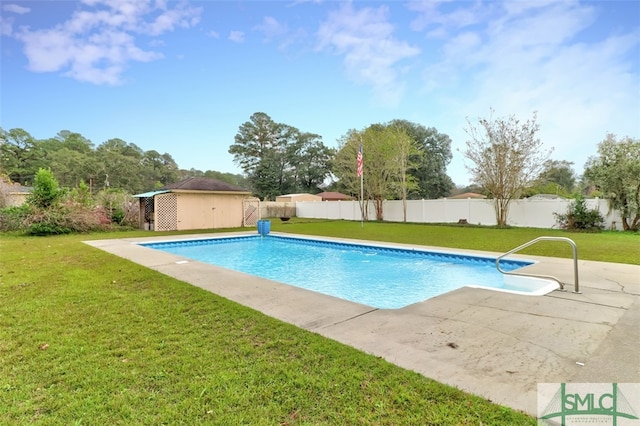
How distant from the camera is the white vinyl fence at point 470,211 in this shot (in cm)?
1463

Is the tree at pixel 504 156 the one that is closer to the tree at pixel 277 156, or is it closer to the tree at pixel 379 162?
the tree at pixel 379 162

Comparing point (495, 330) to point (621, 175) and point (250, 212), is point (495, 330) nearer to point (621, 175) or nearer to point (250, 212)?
point (621, 175)

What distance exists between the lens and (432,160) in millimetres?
30922

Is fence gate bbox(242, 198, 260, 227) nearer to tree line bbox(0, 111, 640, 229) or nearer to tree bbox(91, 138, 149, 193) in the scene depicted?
tree line bbox(0, 111, 640, 229)

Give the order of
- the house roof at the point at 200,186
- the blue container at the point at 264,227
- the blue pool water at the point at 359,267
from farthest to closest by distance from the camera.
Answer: the house roof at the point at 200,186 → the blue container at the point at 264,227 → the blue pool water at the point at 359,267

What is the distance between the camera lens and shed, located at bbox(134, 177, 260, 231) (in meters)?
15.9

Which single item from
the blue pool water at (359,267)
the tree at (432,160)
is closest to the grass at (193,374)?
the blue pool water at (359,267)

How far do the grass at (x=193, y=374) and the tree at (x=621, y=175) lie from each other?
50.0ft

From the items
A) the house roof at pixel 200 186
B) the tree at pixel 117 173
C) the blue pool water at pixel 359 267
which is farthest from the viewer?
the tree at pixel 117 173

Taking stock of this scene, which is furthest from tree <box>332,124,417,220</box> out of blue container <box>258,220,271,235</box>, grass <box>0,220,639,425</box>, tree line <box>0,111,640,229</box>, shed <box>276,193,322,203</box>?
grass <box>0,220,639,425</box>

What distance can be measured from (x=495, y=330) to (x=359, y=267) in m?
5.43

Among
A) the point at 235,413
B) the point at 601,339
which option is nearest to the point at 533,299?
the point at 601,339

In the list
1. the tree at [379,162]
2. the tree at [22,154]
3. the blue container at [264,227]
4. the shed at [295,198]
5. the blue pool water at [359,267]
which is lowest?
the blue pool water at [359,267]

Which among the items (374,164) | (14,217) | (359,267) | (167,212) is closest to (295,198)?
(374,164)
